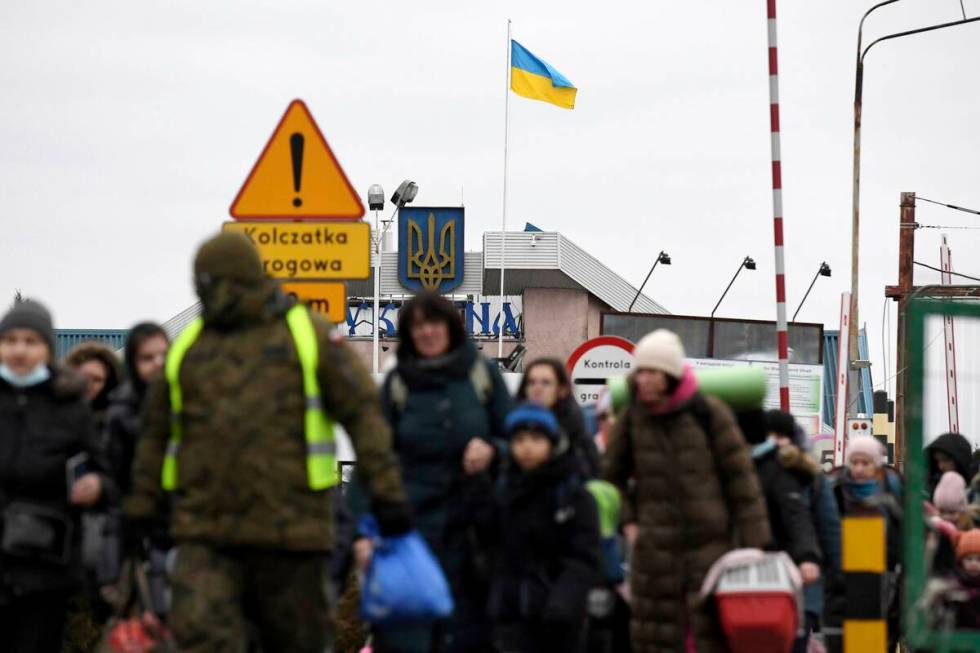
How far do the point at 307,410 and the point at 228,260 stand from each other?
0.57 metres

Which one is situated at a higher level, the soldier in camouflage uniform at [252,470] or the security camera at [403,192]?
the security camera at [403,192]

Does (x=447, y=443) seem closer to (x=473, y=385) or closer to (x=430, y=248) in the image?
(x=473, y=385)

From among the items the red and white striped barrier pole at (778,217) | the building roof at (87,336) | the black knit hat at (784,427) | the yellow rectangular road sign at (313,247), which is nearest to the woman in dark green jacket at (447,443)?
the yellow rectangular road sign at (313,247)

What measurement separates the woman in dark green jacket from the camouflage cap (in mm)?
1442

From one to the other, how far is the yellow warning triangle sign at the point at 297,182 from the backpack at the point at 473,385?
2.01 metres

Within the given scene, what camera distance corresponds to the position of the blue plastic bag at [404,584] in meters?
7.36

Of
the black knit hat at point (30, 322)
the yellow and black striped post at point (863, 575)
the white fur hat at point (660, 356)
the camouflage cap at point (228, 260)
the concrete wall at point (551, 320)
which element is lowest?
the yellow and black striped post at point (863, 575)

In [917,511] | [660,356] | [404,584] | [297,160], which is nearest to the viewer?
[404,584]

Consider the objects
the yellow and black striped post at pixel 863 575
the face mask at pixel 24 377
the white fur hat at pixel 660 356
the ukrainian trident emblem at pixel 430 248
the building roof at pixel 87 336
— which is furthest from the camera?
the building roof at pixel 87 336

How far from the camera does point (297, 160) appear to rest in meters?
10.3

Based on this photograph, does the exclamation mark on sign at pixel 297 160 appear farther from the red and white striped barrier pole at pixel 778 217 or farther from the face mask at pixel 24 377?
the red and white striped barrier pole at pixel 778 217

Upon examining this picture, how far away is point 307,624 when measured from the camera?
6.97m

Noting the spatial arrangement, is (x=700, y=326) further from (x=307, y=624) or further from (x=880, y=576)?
(x=307, y=624)

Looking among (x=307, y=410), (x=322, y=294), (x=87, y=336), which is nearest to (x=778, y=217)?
(x=322, y=294)
